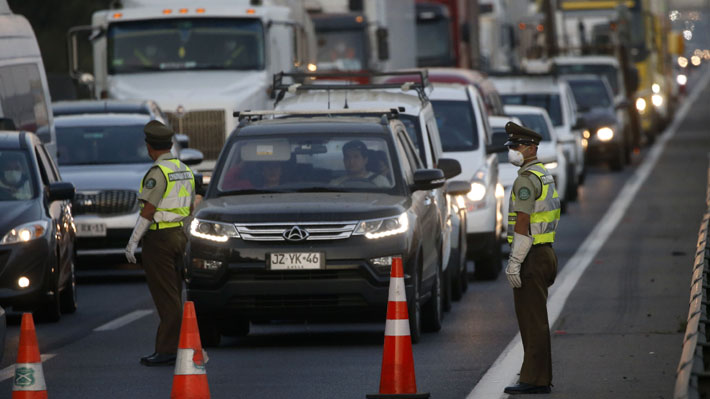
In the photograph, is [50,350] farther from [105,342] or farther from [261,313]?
[261,313]

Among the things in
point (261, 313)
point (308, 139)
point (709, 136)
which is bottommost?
point (709, 136)

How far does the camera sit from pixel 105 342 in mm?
14203

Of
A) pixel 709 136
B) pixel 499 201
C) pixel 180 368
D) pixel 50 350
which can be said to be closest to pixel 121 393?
pixel 180 368

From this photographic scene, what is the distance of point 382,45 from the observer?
35062 millimetres

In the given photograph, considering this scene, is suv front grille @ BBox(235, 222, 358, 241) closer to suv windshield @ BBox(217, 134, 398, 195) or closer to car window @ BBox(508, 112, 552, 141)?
suv windshield @ BBox(217, 134, 398, 195)

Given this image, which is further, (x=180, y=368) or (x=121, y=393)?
(x=121, y=393)

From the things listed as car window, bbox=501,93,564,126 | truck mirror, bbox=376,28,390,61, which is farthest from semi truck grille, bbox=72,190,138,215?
truck mirror, bbox=376,28,390,61

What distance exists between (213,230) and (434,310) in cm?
198

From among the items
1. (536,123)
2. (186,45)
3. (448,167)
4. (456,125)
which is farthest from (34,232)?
A: (536,123)

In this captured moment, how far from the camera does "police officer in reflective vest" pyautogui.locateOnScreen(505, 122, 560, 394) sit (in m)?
10.6

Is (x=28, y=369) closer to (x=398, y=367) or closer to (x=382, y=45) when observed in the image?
(x=398, y=367)

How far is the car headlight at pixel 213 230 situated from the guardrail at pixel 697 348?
3176 mm

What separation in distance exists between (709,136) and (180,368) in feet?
174

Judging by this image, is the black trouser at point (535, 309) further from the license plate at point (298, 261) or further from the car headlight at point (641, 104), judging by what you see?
the car headlight at point (641, 104)
